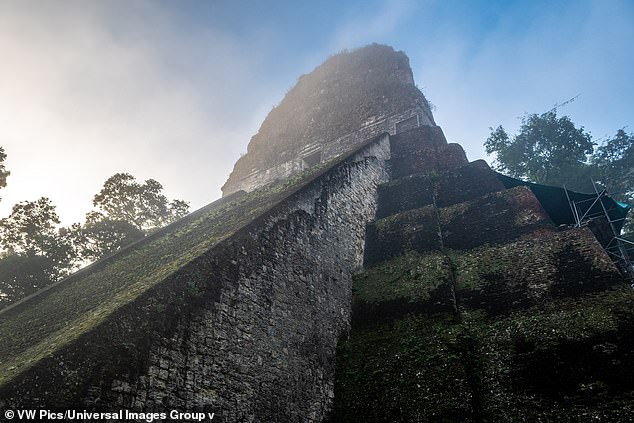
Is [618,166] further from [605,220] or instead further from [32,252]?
[32,252]

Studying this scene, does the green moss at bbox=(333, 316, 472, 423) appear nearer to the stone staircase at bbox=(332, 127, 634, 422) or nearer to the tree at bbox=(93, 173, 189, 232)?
the stone staircase at bbox=(332, 127, 634, 422)

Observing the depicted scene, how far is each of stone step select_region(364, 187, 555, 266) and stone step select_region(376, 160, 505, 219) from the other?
20.9 inches

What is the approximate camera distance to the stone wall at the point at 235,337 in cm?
339

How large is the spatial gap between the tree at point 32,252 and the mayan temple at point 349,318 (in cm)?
479

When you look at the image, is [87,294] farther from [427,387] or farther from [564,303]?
[564,303]

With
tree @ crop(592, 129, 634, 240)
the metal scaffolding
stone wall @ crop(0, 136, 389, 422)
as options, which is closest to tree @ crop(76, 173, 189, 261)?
stone wall @ crop(0, 136, 389, 422)

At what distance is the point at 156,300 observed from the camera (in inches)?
166

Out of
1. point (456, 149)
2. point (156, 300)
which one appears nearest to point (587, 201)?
point (456, 149)

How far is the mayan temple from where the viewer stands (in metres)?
3.96

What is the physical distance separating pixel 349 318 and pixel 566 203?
7479 mm

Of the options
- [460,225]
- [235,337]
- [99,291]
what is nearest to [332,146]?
[460,225]

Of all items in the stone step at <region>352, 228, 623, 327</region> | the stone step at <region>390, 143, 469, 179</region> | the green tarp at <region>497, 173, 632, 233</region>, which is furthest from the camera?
the stone step at <region>390, 143, 469, 179</region>

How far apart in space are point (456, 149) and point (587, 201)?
3899mm

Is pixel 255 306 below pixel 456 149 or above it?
below
